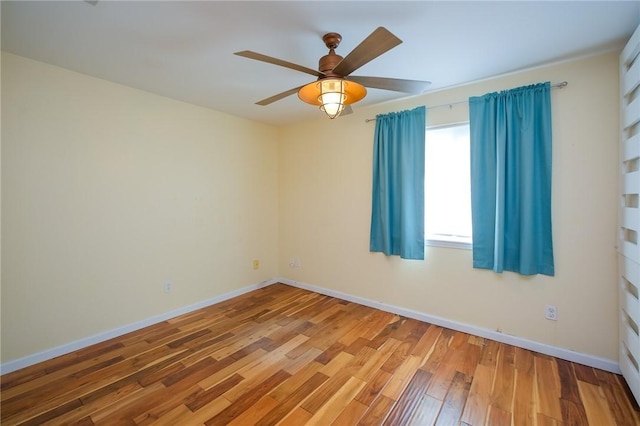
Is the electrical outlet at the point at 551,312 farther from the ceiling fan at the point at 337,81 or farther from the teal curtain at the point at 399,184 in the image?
the ceiling fan at the point at 337,81

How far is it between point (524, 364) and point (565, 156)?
172cm

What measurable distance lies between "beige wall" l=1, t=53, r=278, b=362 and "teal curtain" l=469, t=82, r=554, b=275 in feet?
9.44

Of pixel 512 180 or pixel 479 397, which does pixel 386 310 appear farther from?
pixel 512 180

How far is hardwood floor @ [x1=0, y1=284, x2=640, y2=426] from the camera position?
1.69 metres

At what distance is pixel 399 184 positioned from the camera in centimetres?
305

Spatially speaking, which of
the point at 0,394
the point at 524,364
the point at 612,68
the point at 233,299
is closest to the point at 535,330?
the point at 524,364

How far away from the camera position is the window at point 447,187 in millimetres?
2783

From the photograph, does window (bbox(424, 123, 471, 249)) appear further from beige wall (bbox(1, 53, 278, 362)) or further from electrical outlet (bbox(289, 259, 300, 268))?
beige wall (bbox(1, 53, 278, 362))

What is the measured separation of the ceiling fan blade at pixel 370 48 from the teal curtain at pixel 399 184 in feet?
5.06

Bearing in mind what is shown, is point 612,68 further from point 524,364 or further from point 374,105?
point 524,364

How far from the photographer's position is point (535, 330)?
2377mm

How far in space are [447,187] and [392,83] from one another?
154 cm

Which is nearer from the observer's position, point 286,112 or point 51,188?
point 51,188

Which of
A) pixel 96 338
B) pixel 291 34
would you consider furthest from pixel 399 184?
pixel 96 338
